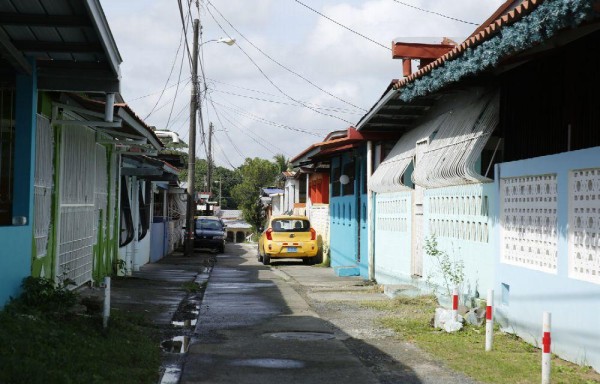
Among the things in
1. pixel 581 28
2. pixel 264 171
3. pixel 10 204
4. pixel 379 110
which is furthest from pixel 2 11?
pixel 264 171

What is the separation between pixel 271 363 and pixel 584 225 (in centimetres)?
360

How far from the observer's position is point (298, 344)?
9.84 metres

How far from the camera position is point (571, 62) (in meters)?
8.92

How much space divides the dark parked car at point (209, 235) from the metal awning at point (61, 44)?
26331 millimetres

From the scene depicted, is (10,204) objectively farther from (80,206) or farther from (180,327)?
(80,206)

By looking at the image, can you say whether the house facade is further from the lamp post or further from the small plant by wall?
the lamp post

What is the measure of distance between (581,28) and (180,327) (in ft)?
22.2

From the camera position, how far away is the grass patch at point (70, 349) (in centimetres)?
630

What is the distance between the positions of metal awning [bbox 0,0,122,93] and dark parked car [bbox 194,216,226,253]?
26331 mm

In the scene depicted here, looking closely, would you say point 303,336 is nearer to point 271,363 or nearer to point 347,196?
point 271,363

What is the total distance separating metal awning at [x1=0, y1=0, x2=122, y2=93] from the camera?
8445mm

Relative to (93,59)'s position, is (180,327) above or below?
below

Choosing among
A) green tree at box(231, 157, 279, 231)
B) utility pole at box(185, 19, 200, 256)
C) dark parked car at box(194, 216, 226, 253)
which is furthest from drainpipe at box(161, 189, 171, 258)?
green tree at box(231, 157, 279, 231)

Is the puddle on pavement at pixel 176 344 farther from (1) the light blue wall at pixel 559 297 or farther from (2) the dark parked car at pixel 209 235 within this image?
(2) the dark parked car at pixel 209 235
